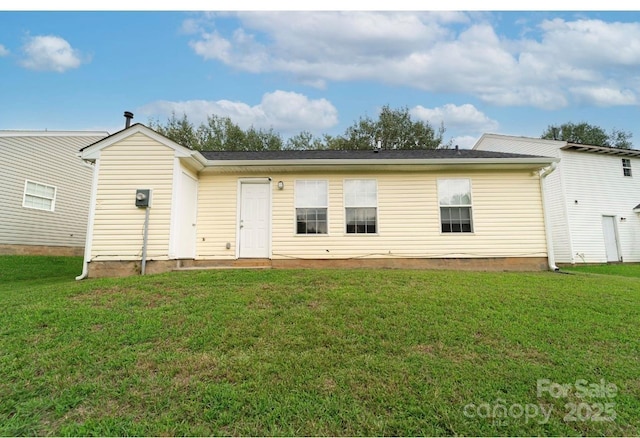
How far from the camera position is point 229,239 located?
791 centimetres

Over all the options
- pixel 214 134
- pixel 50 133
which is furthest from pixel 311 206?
pixel 214 134

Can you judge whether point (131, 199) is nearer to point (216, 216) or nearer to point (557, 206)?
point (216, 216)

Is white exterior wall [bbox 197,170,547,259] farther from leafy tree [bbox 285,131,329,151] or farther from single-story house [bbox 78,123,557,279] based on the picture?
leafy tree [bbox 285,131,329,151]

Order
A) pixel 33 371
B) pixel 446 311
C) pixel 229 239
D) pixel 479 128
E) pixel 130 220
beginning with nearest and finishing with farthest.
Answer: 1. pixel 33 371
2. pixel 446 311
3. pixel 130 220
4. pixel 229 239
5. pixel 479 128

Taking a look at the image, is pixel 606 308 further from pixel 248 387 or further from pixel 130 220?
pixel 130 220

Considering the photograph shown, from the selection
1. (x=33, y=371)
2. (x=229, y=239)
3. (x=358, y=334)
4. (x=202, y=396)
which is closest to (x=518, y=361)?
(x=358, y=334)

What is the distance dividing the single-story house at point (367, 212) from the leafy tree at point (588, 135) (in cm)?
2466

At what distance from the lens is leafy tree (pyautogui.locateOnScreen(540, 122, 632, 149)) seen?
26.3 meters

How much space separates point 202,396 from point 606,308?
5539mm

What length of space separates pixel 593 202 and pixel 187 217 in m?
15.9

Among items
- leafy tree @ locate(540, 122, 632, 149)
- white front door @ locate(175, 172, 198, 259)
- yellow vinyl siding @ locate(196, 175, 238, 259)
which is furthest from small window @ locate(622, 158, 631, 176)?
white front door @ locate(175, 172, 198, 259)

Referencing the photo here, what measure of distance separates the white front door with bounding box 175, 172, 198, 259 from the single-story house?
0.04 meters

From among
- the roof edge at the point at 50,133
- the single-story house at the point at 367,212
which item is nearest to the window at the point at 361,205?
the single-story house at the point at 367,212

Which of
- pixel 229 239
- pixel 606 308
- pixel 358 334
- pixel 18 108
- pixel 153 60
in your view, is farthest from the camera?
pixel 18 108
